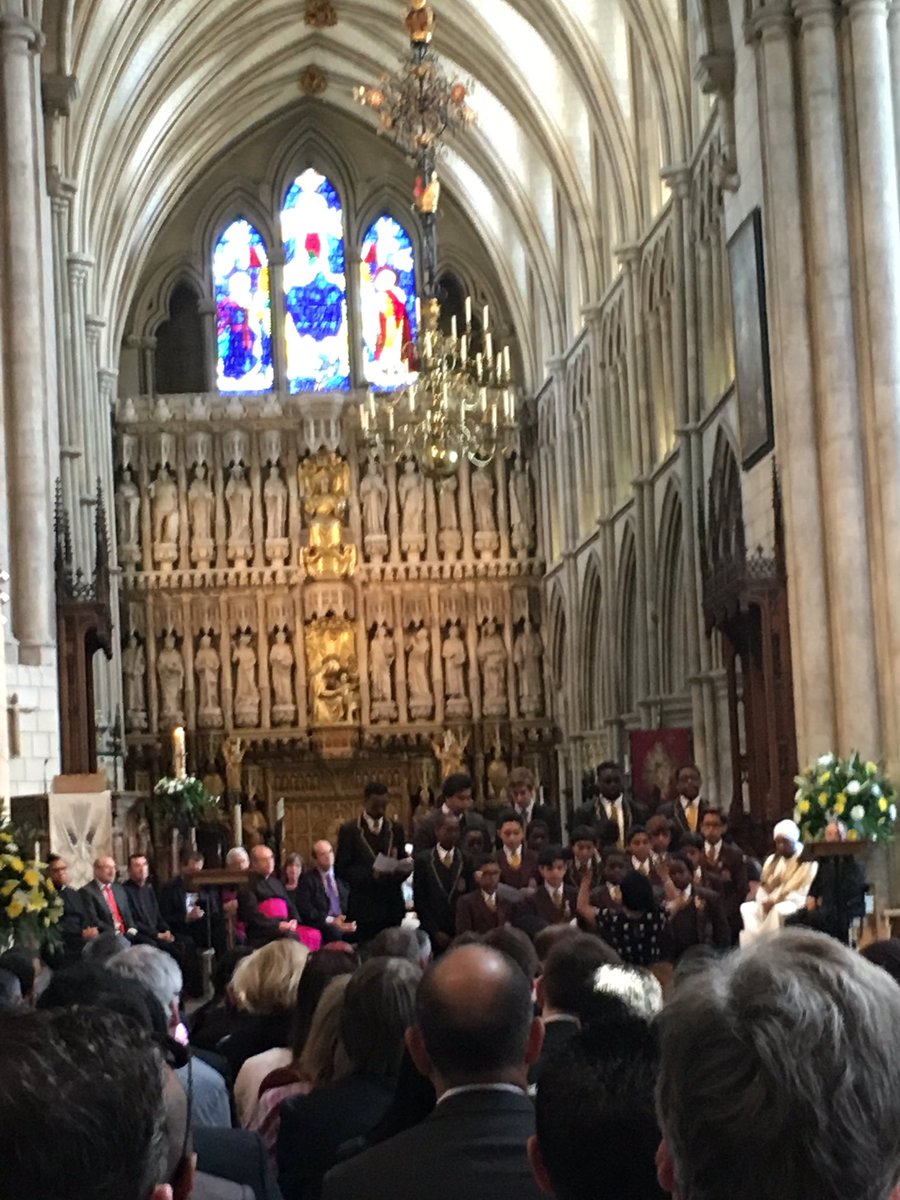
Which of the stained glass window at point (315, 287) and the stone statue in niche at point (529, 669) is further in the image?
the stained glass window at point (315, 287)

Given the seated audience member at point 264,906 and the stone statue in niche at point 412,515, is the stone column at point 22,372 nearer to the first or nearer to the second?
the seated audience member at point 264,906

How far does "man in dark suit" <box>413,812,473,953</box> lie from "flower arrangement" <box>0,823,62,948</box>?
265cm

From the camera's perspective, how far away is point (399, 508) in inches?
1412

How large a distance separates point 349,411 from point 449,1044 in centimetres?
3291

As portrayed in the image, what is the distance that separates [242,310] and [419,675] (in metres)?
7.88

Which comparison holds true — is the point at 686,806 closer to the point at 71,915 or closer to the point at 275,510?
the point at 71,915

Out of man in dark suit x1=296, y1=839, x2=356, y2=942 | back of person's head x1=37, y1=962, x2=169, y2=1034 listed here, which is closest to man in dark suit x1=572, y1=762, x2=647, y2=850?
man in dark suit x1=296, y1=839, x2=356, y2=942

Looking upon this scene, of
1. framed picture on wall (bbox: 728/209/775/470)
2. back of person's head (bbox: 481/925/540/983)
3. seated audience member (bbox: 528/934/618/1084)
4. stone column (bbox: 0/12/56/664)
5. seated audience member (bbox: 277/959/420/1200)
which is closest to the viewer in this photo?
seated audience member (bbox: 277/959/420/1200)

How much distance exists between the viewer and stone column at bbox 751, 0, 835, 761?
17.5 meters

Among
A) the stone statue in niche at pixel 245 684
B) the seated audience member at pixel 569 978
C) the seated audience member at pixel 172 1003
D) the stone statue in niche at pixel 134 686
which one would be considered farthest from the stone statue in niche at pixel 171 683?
the seated audience member at pixel 569 978

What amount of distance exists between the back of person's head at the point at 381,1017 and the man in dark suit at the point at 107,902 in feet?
27.0

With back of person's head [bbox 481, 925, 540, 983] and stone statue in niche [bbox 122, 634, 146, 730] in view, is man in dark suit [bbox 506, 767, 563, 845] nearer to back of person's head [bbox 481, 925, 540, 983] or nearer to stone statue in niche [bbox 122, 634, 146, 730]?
back of person's head [bbox 481, 925, 540, 983]

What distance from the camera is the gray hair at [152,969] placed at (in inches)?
228

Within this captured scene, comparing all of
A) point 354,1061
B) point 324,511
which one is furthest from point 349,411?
point 354,1061
